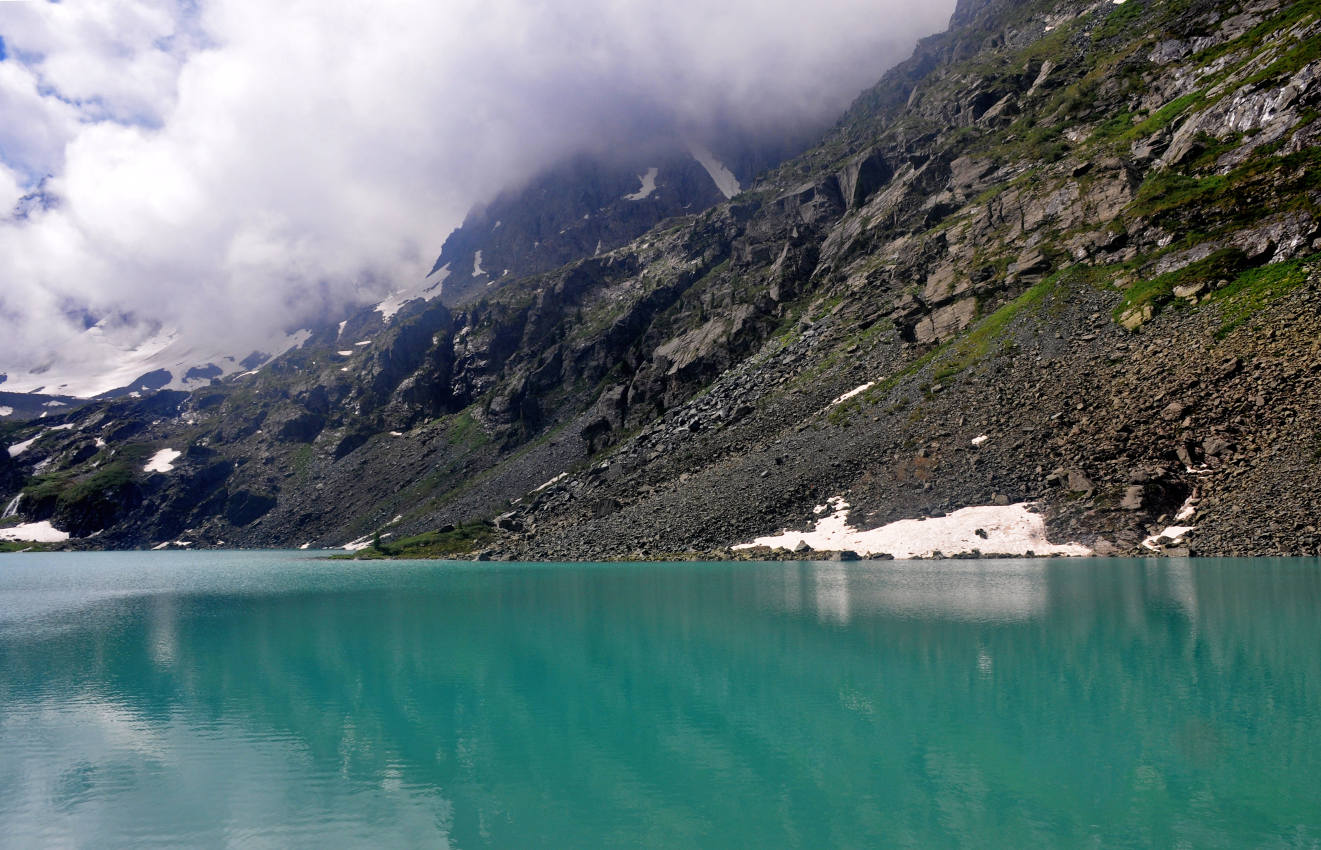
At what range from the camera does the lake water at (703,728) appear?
1143cm

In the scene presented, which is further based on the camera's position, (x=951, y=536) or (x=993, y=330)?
(x=993, y=330)

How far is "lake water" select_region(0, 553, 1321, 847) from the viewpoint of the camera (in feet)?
37.5

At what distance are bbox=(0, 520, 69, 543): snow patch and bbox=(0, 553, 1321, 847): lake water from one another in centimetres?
20091

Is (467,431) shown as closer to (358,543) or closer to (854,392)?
(358,543)

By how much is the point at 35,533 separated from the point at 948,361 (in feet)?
762

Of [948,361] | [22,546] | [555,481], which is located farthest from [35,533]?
[948,361]

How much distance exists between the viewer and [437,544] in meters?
113

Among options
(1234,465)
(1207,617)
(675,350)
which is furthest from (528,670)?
(675,350)

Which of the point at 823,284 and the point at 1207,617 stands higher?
the point at 823,284

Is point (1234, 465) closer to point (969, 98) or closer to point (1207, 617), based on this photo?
point (1207, 617)

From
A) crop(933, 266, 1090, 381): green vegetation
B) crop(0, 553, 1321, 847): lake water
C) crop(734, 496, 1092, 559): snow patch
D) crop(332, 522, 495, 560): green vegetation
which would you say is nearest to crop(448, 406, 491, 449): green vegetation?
crop(332, 522, 495, 560): green vegetation

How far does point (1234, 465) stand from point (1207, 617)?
31.4 m

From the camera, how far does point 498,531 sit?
355 feet

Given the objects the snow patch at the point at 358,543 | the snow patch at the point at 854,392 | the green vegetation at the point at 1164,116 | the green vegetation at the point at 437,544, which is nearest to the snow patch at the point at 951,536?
the snow patch at the point at 854,392
